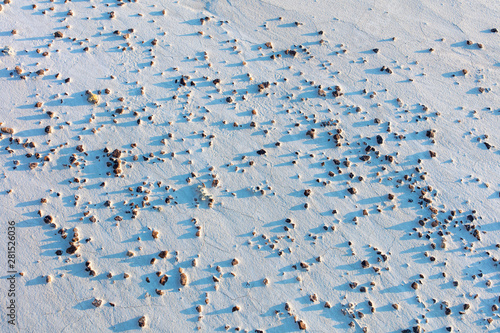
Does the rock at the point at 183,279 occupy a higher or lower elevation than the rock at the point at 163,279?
higher

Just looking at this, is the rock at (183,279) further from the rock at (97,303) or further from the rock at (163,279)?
the rock at (97,303)

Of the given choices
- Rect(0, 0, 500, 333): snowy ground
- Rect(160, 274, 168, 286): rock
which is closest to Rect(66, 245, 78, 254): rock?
Rect(0, 0, 500, 333): snowy ground

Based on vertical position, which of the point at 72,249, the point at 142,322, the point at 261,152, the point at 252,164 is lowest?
the point at 142,322

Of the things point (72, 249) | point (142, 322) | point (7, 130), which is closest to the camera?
point (142, 322)

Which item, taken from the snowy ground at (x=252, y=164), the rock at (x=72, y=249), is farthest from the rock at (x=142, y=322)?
the rock at (x=72, y=249)

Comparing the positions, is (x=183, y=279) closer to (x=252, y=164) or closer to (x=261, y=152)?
(x=252, y=164)

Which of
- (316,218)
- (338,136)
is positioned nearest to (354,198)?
(316,218)

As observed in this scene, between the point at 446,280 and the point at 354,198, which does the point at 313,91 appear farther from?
the point at 446,280

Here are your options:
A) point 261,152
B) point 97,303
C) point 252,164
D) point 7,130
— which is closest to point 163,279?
point 97,303

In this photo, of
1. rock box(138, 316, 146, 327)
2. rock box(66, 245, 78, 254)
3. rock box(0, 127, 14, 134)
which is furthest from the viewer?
rock box(0, 127, 14, 134)

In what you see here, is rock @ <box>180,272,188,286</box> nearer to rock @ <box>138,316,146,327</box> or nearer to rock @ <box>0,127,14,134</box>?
rock @ <box>138,316,146,327</box>
